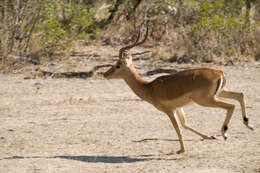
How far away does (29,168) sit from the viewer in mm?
6668

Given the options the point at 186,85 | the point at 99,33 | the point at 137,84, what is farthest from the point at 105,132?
the point at 99,33

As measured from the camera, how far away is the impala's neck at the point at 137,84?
7.73 meters

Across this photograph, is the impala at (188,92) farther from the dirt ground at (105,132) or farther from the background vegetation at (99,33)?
the background vegetation at (99,33)

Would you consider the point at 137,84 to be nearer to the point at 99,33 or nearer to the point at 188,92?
the point at 188,92

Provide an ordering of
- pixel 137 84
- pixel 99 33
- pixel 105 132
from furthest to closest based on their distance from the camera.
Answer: pixel 99 33
pixel 105 132
pixel 137 84

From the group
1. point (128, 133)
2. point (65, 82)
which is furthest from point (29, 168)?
point (65, 82)

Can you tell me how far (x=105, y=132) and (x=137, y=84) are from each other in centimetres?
126

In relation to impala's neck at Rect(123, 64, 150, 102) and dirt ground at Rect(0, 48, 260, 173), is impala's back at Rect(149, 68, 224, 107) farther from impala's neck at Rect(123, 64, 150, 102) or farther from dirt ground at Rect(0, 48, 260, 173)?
dirt ground at Rect(0, 48, 260, 173)

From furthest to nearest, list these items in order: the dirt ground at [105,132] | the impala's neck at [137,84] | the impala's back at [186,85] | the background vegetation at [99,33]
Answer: the background vegetation at [99,33] → the impala's neck at [137,84] → the impala's back at [186,85] → the dirt ground at [105,132]

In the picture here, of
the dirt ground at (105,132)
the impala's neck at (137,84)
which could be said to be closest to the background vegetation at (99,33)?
the dirt ground at (105,132)

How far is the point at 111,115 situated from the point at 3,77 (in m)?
5.44

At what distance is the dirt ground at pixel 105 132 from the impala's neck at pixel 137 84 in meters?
0.77

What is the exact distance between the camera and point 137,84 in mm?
7926

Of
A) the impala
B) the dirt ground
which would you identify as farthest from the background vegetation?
the impala
